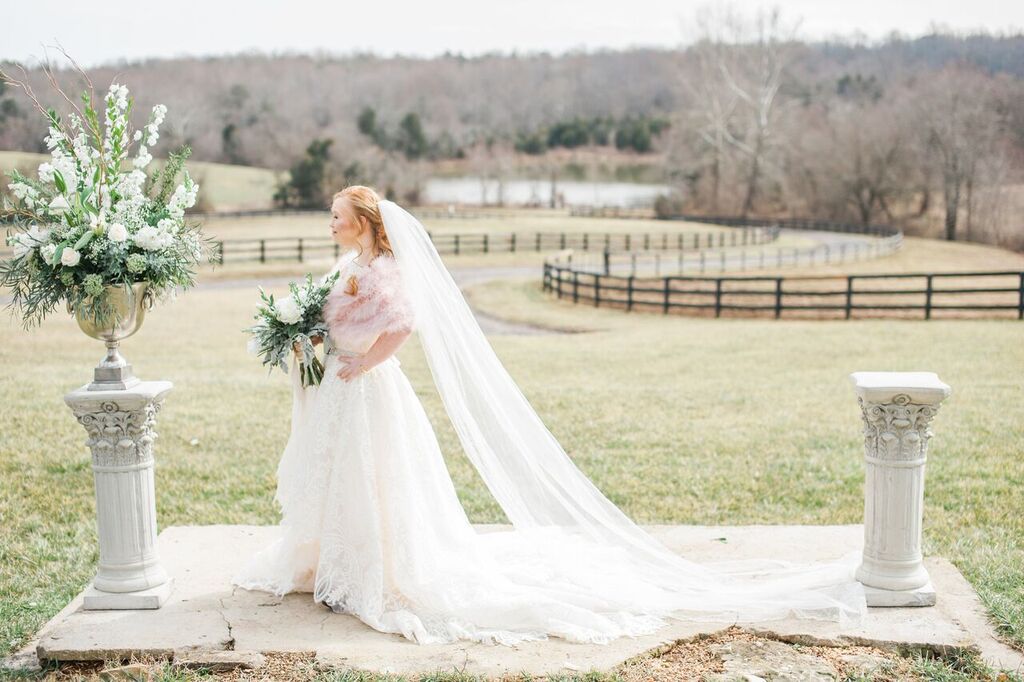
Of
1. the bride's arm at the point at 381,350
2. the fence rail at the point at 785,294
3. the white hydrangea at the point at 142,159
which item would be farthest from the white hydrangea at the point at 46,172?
the fence rail at the point at 785,294

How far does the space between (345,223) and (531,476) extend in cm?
165

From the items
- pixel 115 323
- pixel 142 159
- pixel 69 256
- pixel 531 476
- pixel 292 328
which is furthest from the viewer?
pixel 531 476

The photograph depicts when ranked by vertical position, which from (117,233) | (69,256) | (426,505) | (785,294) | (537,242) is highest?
(117,233)

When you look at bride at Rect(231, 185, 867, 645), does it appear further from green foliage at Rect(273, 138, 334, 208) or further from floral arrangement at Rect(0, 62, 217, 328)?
green foliage at Rect(273, 138, 334, 208)

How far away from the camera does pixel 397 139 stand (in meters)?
80.6

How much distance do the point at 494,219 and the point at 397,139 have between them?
23544 millimetres

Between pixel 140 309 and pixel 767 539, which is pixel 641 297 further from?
pixel 140 309


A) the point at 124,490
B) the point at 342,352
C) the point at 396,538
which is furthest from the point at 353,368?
the point at 124,490

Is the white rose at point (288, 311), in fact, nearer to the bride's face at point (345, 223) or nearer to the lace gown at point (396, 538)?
the lace gown at point (396, 538)

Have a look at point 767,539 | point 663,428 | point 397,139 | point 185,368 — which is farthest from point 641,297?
point 397,139

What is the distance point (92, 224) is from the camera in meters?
4.68

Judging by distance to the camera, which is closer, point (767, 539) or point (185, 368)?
point (767, 539)

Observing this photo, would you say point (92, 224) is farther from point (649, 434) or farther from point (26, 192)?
point (649, 434)

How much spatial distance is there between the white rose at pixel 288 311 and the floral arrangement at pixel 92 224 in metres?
0.39
